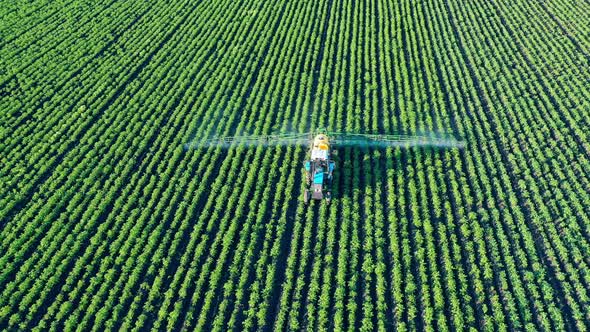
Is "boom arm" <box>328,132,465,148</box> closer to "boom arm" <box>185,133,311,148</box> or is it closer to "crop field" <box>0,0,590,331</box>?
"crop field" <box>0,0,590,331</box>

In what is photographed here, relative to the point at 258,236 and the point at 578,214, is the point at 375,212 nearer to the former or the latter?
the point at 258,236

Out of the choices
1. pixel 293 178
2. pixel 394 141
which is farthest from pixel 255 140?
pixel 394 141

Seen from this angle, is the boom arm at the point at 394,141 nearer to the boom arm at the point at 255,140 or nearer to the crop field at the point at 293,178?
the crop field at the point at 293,178

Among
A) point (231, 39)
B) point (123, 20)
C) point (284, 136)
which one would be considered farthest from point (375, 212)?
point (123, 20)

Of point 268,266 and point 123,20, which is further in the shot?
point 123,20

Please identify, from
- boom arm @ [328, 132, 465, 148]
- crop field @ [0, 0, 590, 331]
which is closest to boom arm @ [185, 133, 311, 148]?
crop field @ [0, 0, 590, 331]

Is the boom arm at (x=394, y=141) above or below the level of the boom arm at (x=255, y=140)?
below

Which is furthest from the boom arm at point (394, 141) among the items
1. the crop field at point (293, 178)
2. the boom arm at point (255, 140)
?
the boom arm at point (255, 140)

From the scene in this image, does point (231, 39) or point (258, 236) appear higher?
point (231, 39)
